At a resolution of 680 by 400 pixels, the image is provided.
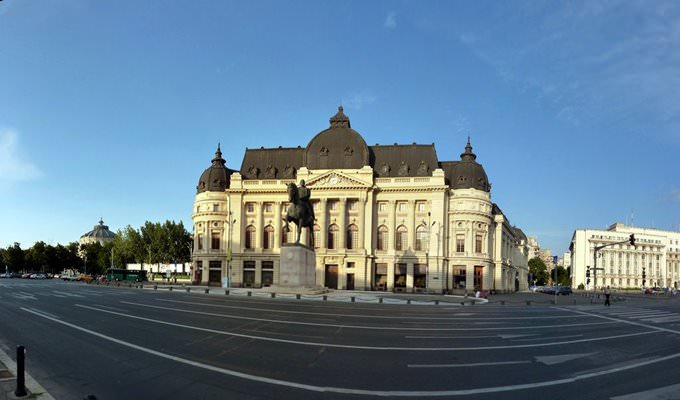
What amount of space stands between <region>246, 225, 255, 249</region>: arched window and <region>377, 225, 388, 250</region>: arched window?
22.0m

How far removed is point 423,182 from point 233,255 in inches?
1366

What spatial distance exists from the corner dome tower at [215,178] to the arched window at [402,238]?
32.3 m

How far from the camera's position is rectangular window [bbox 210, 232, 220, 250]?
88875mm

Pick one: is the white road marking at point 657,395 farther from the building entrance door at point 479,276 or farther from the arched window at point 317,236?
the arched window at point 317,236

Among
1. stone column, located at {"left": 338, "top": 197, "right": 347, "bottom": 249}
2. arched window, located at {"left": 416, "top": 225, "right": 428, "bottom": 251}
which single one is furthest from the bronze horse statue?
arched window, located at {"left": 416, "top": 225, "right": 428, "bottom": 251}

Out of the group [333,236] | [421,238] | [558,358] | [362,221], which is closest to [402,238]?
[421,238]

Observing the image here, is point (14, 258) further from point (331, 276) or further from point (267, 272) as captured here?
point (331, 276)

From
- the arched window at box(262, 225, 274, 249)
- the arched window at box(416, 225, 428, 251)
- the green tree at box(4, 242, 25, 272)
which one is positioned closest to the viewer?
the arched window at box(416, 225, 428, 251)

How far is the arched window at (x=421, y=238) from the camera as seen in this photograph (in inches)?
3154

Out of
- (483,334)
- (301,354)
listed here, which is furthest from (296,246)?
(301,354)

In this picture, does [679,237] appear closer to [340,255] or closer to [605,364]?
[340,255]

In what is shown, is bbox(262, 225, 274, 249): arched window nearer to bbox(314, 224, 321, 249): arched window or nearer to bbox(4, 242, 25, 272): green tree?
bbox(314, 224, 321, 249): arched window

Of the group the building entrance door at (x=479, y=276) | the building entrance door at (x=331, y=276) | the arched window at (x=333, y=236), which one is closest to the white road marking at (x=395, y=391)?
the building entrance door at (x=479, y=276)

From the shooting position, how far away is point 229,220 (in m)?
86.6
